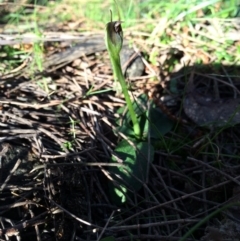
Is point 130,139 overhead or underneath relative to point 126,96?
underneath

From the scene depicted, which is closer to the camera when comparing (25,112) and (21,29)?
(25,112)

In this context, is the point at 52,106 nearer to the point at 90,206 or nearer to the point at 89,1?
the point at 90,206

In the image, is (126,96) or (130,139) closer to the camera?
(126,96)

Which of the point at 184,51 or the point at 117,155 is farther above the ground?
the point at 184,51

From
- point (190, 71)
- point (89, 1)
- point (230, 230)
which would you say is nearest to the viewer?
point (230, 230)

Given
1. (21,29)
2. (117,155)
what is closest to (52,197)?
(117,155)

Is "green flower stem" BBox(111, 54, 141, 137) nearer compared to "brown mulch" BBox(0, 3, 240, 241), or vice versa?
"brown mulch" BBox(0, 3, 240, 241)

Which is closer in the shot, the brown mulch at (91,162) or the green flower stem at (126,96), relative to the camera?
the brown mulch at (91,162)

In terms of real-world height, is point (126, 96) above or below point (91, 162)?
above
